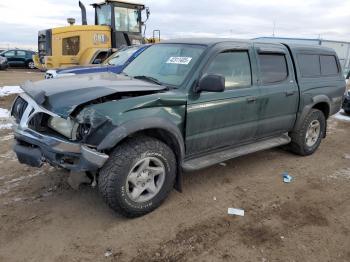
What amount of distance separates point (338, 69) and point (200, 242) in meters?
4.53

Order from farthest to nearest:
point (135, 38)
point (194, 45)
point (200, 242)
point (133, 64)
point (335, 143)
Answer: point (135, 38) < point (335, 143) < point (133, 64) < point (194, 45) < point (200, 242)

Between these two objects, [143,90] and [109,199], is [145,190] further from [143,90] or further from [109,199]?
[143,90]

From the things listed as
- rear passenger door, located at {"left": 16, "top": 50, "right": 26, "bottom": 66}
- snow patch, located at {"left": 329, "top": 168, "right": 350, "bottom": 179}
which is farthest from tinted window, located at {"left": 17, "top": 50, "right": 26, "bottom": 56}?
snow patch, located at {"left": 329, "top": 168, "right": 350, "bottom": 179}

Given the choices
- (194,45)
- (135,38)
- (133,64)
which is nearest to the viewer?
(194,45)

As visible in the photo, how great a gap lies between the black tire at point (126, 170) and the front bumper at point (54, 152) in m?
0.15

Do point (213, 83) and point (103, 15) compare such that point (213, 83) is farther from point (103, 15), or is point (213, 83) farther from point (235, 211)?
point (103, 15)

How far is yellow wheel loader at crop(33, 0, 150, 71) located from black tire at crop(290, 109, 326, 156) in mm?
8312

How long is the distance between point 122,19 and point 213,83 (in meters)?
10.6

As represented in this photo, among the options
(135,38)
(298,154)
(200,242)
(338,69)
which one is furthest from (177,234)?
(135,38)

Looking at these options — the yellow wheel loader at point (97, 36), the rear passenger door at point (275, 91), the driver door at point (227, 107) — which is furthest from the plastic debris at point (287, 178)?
the yellow wheel loader at point (97, 36)

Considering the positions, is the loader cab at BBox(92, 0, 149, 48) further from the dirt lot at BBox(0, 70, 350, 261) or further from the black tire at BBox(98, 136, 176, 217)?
the black tire at BBox(98, 136, 176, 217)

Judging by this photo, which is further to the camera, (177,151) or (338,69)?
(338,69)

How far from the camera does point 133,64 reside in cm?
492

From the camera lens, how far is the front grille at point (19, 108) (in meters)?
3.72
